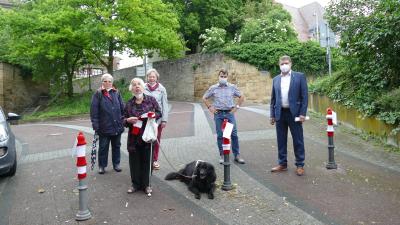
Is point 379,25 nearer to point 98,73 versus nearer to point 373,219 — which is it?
point 373,219

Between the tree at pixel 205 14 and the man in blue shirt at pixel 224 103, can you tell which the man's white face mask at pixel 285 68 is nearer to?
the man in blue shirt at pixel 224 103

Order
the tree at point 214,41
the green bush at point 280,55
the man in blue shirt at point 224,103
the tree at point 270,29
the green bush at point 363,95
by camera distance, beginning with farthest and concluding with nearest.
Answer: the tree at point 214,41, the tree at point 270,29, the green bush at point 280,55, the green bush at point 363,95, the man in blue shirt at point 224,103

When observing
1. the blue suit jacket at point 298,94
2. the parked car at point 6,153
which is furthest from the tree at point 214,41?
the parked car at point 6,153

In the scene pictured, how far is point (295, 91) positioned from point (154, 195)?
2.77 meters

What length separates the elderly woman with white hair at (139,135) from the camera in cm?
582

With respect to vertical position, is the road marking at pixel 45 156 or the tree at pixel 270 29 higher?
the tree at pixel 270 29

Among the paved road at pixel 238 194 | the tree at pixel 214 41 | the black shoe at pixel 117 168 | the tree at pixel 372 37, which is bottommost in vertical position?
the paved road at pixel 238 194

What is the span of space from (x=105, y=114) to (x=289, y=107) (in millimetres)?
3091

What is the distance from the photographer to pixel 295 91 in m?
6.57

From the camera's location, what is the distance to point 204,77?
86.3 ft

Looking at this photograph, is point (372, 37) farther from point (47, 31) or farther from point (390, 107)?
point (47, 31)

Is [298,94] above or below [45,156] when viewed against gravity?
above

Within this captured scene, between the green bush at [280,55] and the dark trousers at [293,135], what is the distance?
17.3m

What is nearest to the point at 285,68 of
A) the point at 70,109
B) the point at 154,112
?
the point at 154,112
